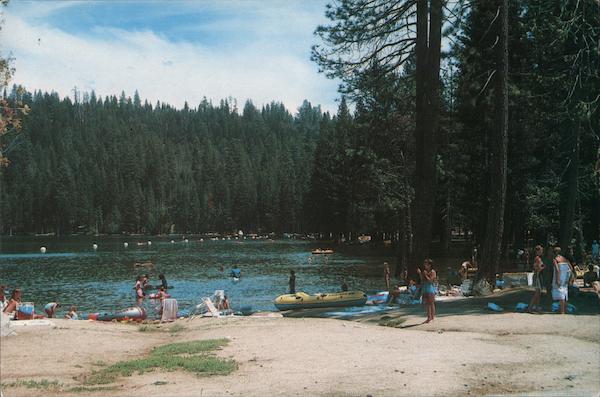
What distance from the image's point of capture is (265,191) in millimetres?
154625

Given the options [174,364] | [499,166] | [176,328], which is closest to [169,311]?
[176,328]

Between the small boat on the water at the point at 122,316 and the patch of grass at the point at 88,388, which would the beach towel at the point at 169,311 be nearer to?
the small boat on the water at the point at 122,316

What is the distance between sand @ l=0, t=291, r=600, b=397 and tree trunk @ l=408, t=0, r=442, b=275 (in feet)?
17.0

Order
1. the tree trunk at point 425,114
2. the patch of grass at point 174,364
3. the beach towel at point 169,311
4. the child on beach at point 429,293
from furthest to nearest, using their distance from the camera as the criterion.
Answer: the beach towel at point 169,311
the tree trunk at point 425,114
the child on beach at point 429,293
the patch of grass at point 174,364

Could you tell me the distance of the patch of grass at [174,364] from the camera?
10.00 meters

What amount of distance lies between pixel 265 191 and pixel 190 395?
14643 cm

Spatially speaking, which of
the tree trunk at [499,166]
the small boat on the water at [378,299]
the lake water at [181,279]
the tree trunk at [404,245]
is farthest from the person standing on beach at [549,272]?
the tree trunk at [404,245]

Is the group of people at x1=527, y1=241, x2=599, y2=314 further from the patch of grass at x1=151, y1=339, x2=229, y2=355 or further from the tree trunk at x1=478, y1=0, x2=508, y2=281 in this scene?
the patch of grass at x1=151, y1=339, x2=229, y2=355

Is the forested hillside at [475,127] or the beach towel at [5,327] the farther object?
the forested hillside at [475,127]

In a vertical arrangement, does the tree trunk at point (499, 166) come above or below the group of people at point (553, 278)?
above

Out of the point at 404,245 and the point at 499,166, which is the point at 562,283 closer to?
the point at 499,166

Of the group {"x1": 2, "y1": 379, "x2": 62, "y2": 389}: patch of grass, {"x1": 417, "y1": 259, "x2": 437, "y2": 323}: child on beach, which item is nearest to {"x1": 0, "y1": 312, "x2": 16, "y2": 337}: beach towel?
{"x1": 2, "y1": 379, "x2": 62, "y2": 389}: patch of grass

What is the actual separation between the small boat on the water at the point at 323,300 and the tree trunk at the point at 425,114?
3083 millimetres

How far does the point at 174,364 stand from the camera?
35.3ft
